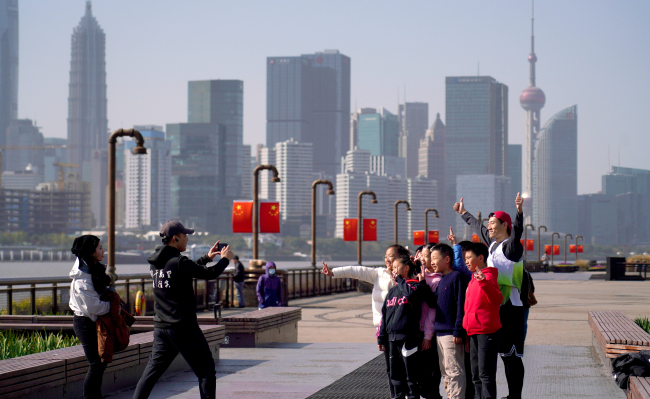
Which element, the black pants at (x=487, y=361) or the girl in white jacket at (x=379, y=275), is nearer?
the black pants at (x=487, y=361)

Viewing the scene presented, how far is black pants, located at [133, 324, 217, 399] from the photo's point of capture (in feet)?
21.8

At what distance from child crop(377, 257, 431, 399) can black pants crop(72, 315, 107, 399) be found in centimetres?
259

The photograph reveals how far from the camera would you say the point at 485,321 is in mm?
6969

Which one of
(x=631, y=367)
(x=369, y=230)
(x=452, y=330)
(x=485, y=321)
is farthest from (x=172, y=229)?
(x=369, y=230)

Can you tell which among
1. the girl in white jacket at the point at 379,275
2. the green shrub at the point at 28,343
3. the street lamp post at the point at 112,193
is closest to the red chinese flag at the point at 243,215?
the street lamp post at the point at 112,193

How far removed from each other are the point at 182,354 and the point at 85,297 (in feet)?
3.46

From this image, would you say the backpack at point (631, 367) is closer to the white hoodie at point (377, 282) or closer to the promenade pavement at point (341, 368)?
the promenade pavement at point (341, 368)

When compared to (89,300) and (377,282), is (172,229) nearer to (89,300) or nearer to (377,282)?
(89,300)

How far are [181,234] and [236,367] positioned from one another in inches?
153

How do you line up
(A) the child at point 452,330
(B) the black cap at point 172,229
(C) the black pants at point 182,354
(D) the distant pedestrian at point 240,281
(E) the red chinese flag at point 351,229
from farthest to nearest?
1. (E) the red chinese flag at point 351,229
2. (D) the distant pedestrian at point 240,281
3. (A) the child at point 452,330
4. (B) the black cap at point 172,229
5. (C) the black pants at point 182,354

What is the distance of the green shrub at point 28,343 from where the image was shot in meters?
8.60

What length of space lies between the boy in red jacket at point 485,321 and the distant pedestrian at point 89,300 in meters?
3.24

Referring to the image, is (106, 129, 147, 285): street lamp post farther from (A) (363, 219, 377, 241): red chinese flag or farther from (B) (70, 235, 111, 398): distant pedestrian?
(A) (363, 219, 377, 241): red chinese flag

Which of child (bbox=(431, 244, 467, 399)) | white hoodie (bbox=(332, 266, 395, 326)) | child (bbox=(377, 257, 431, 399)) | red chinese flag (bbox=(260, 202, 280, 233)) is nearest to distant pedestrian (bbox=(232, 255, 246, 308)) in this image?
red chinese flag (bbox=(260, 202, 280, 233))
